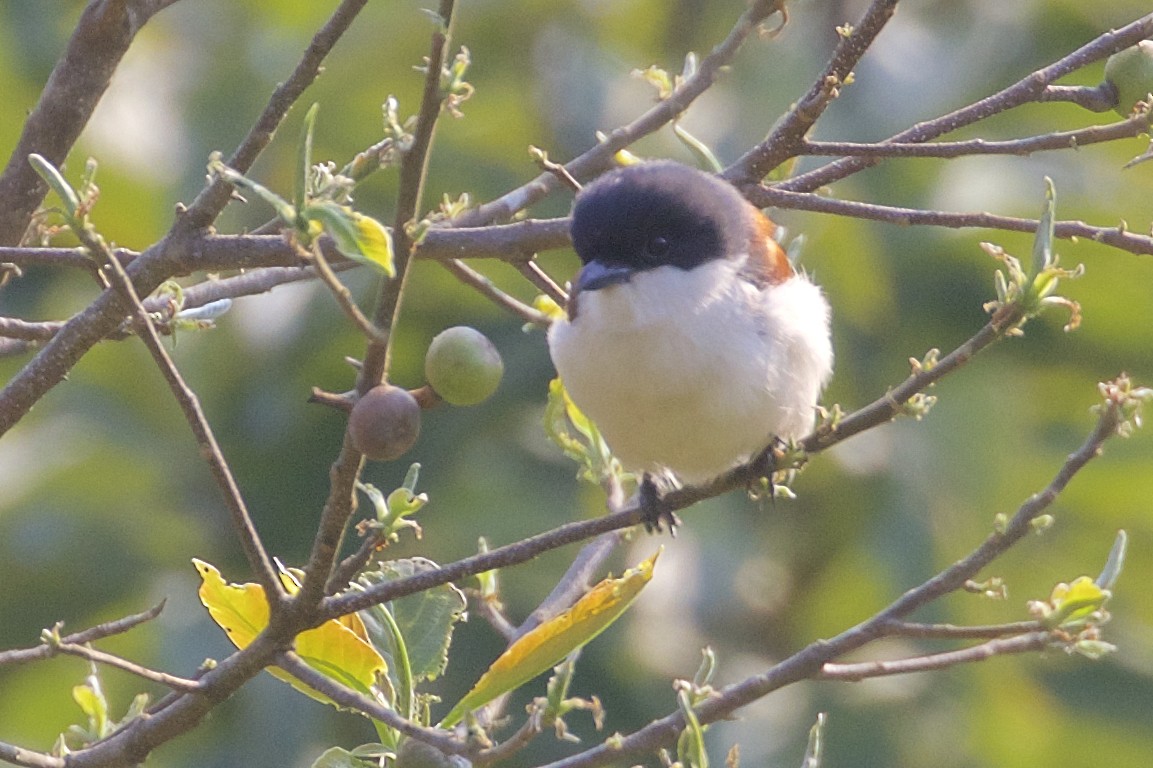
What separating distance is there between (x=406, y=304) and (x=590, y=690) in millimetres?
1706

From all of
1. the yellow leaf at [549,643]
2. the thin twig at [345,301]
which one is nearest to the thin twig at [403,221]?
the thin twig at [345,301]

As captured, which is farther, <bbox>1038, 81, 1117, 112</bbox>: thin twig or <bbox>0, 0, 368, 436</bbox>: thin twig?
<bbox>1038, 81, 1117, 112</bbox>: thin twig

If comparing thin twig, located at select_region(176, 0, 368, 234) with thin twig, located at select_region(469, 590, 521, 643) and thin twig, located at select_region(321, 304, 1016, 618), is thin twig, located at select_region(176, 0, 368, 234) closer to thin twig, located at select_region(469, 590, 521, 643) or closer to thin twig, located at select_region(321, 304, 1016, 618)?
thin twig, located at select_region(321, 304, 1016, 618)

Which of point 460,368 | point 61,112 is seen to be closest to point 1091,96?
point 460,368

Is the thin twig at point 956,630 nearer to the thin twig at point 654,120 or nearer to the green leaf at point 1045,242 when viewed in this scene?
the green leaf at point 1045,242

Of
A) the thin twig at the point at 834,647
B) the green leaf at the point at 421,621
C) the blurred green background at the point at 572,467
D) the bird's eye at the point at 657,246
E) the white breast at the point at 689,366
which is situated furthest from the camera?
the blurred green background at the point at 572,467

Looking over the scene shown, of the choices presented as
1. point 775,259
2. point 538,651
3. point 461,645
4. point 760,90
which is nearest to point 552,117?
point 760,90

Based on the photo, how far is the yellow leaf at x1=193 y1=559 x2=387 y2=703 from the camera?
1978 mm

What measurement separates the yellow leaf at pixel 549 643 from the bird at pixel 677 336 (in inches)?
28.5

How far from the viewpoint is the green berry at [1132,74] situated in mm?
2266

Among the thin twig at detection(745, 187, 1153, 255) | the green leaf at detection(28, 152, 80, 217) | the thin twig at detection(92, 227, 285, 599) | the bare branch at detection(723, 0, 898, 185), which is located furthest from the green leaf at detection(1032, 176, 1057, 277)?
the green leaf at detection(28, 152, 80, 217)

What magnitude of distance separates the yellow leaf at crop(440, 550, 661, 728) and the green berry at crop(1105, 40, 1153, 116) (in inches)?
43.0

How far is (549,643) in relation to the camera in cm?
191

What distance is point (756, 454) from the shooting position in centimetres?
283
